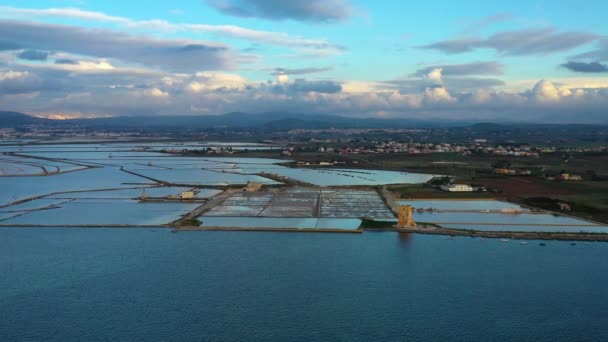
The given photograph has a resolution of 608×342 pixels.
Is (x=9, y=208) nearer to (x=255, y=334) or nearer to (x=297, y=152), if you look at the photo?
(x=255, y=334)

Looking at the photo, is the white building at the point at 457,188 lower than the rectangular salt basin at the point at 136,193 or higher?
higher

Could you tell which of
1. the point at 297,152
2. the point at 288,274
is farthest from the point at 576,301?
the point at 297,152

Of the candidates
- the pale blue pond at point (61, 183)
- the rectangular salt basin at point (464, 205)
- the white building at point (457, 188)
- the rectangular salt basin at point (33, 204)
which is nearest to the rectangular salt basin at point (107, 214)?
the rectangular salt basin at point (33, 204)

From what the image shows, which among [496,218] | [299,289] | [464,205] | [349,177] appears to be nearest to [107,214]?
[299,289]

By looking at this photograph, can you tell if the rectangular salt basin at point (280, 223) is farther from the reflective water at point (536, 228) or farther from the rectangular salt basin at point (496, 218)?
the reflective water at point (536, 228)

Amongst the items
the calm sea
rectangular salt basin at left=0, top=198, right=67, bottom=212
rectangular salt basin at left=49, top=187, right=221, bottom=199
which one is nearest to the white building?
the calm sea

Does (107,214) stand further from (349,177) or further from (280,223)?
(349,177)
